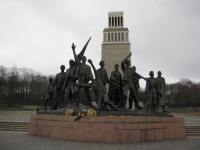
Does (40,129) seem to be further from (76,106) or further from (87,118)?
(87,118)

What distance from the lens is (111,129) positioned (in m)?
6.09

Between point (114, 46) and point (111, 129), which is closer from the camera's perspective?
point (111, 129)

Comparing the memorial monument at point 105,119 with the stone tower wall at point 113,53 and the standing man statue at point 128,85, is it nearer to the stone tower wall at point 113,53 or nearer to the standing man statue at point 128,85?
the standing man statue at point 128,85

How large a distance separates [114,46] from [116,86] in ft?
132

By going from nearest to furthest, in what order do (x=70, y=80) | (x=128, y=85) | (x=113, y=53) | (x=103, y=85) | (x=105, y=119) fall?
(x=105, y=119) < (x=103, y=85) < (x=128, y=85) < (x=70, y=80) < (x=113, y=53)

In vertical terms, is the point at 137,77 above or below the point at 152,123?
above

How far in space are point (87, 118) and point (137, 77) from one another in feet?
12.5

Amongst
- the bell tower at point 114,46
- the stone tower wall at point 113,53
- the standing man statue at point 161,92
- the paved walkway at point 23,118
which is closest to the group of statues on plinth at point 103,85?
the standing man statue at point 161,92

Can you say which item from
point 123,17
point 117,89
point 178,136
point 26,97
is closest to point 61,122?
point 117,89

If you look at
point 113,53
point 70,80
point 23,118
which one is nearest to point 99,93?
point 70,80

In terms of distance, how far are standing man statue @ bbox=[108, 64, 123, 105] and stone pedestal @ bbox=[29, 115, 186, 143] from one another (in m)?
2.52

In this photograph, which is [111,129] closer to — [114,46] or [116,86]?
[116,86]

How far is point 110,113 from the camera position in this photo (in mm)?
6863

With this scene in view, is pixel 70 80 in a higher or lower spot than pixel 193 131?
higher
